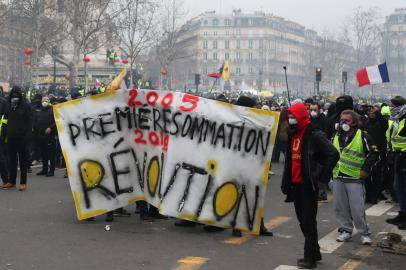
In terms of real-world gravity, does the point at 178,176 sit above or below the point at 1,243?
above

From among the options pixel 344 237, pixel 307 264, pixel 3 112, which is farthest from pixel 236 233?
pixel 3 112

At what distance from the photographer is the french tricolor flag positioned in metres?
19.6

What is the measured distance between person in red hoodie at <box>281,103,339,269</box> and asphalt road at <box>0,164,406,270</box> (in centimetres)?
32

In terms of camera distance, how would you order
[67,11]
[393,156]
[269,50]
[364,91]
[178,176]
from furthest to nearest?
1. [269,50]
2. [364,91]
3. [67,11]
4. [393,156]
5. [178,176]

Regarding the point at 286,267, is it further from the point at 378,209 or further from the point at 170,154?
the point at 378,209

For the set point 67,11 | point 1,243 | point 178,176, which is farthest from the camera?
point 67,11

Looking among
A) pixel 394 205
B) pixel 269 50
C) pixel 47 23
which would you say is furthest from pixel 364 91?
pixel 394 205

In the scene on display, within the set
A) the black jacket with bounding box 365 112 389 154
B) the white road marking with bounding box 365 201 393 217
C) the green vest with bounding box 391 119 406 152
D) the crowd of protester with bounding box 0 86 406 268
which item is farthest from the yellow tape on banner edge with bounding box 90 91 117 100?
the black jacket with bounding box 365 112 389 154

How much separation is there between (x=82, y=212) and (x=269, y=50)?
14047 cm

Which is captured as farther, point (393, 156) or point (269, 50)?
point (269, 50)

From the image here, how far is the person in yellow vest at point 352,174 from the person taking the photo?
7863 millimetres

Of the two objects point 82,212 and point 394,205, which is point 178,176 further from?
point 394,205

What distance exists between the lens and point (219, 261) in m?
6.89

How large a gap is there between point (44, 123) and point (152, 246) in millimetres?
7282
